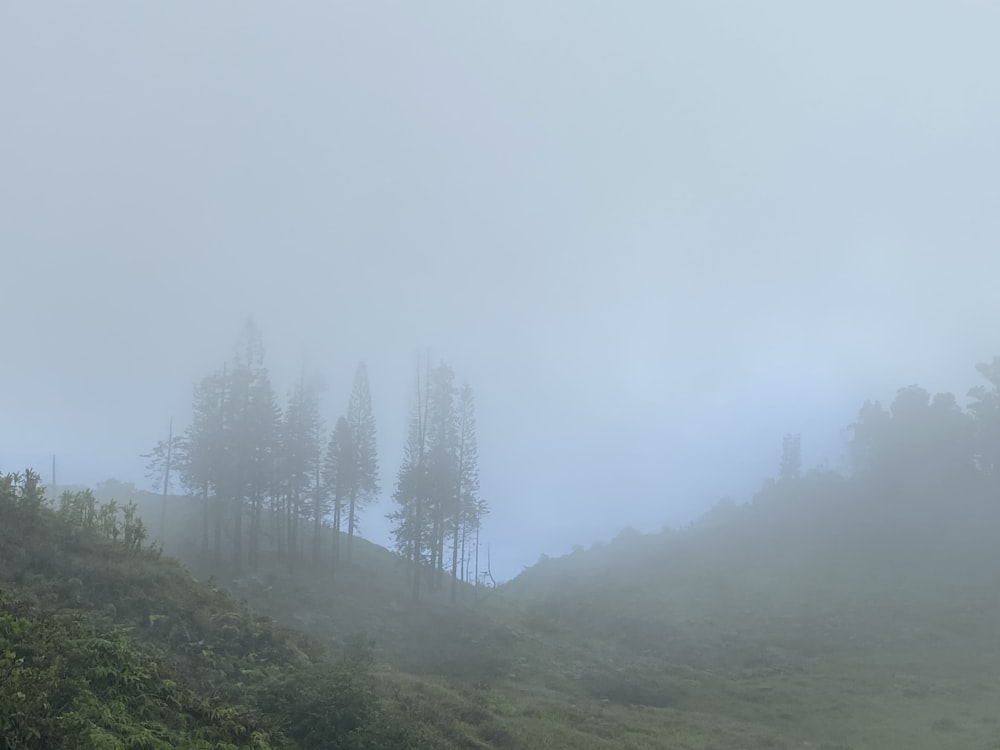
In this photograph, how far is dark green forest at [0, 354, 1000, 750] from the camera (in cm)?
1345

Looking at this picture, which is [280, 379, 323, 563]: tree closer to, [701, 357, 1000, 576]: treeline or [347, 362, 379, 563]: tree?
[347, 362, 379, 563]: tree

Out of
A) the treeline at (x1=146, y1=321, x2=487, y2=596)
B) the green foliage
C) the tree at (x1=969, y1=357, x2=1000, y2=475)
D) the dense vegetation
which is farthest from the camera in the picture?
the tree at (x1=969, y1=357, x2=1000, y2=475)

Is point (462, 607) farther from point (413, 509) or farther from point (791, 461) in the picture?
point (791, 461)

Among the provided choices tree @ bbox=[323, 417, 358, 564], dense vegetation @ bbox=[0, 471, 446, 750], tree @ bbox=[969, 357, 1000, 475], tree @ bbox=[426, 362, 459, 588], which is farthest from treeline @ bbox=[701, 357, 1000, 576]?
dense vegetation @ bbox=[0, 471, 446, 750]

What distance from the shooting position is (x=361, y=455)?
57.4 metres

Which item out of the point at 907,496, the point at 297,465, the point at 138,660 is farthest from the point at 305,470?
the point at 907,496

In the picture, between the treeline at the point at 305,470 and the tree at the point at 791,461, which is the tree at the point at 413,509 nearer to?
the treeline at the point at 305,470

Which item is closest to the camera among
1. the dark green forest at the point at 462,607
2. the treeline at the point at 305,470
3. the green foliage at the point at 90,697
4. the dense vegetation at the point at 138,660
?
the green foliage at the point at 90,697

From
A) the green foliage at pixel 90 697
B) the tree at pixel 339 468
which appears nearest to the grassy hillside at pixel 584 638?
the green foliage at pixel 90 697

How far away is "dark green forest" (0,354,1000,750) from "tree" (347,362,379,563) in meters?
0.19

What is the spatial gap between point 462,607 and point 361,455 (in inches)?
611

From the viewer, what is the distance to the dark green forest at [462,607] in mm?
13453

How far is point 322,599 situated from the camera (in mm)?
45562

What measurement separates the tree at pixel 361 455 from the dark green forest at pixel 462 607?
193 millimetres
